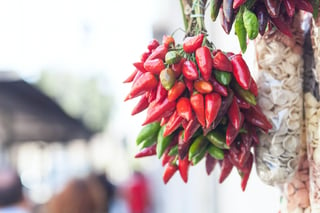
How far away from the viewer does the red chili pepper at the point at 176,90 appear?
527mm

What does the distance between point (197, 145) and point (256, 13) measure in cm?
19

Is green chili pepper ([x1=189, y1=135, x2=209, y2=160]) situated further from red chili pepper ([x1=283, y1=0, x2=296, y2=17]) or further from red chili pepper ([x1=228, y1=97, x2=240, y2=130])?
red chili pepper ([x1=283, y1=0, x2=296, y2=17])

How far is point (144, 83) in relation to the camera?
551 millimetres

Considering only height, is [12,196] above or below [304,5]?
below

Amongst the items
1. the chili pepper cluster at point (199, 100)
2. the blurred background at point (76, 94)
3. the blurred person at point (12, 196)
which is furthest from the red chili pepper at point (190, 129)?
the blurred person at point (12, 196)

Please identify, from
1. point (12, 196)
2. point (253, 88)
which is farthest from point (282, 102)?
point (12, 196)

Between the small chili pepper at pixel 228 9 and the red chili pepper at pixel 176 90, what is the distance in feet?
0.33

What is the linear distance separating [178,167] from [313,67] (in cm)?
24

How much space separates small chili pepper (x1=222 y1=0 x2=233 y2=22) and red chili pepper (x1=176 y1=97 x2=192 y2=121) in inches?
4.5

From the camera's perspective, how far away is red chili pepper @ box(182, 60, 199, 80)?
20.7 inches

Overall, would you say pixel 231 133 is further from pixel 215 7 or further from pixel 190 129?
pixel 215 7

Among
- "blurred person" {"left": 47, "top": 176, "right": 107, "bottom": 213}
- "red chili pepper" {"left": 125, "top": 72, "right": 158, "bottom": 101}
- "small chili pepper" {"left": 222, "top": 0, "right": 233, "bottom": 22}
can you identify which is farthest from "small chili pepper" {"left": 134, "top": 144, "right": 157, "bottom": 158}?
"blurred person" {"left": 47, "top": 176, "right": 107, "bottom": 213}

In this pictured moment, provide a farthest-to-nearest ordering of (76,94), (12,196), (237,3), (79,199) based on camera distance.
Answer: (76,94)
(79,199)
(12,196)
(237,3)

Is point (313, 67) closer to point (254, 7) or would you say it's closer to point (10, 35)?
point (254, 7)
